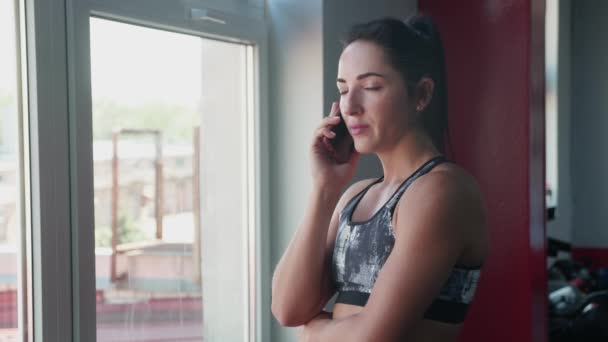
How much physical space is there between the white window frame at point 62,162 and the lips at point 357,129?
0.52 metres

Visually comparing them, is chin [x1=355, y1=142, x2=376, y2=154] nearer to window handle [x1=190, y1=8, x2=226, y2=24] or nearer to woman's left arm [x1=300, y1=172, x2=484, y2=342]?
woman's left arm [x1=300, y1=172, x2=484, y2=342]

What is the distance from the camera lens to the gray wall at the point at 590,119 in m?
4.48

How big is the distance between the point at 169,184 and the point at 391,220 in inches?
26.2

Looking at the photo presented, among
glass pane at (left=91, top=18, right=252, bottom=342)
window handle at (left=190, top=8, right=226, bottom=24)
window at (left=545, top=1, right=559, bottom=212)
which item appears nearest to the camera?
glass pane at (left=91, top=18, right=252, bottom=342)

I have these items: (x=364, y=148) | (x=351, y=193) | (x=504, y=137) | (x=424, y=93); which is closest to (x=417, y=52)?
(x=424, y=93)

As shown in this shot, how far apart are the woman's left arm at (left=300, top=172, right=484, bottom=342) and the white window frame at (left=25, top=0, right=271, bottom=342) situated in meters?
0.55

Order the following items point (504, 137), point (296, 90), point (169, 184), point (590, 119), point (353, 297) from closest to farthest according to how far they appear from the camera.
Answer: point (353, 297) → point (169, 184) → point (296, 90) → point (504, 137) → point (590, 119)

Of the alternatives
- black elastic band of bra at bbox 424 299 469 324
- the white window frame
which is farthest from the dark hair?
the white window frame

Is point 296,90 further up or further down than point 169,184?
further up

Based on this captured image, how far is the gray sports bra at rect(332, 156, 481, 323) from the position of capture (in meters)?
1.14

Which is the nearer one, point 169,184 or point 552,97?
point 169,184

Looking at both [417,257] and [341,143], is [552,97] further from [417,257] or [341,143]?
[417,257]

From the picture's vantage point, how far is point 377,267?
3.75 feet

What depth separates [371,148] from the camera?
3.93 ft
